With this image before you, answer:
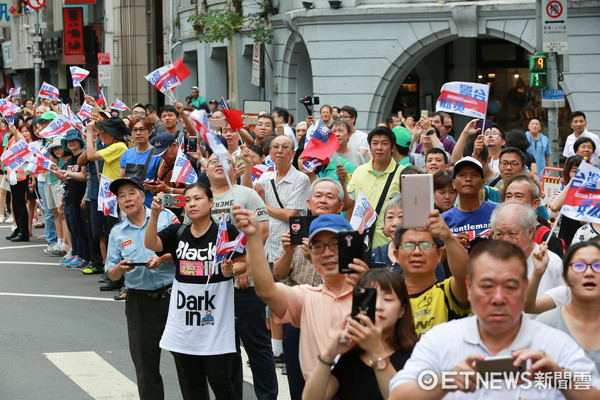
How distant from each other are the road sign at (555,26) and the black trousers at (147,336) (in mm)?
10409

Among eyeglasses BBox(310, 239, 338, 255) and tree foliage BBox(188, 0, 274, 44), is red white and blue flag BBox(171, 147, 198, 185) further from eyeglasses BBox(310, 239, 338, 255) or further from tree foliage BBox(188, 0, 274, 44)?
tree foliage BBox(188, 0, 274, 44)

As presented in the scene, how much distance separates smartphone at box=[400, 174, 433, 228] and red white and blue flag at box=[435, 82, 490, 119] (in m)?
5.04

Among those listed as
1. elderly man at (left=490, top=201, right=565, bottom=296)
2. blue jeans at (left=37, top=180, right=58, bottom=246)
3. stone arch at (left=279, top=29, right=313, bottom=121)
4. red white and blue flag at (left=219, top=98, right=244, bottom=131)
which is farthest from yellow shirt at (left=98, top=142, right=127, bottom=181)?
stone arch at (left=279, top=29, right=313, bottom=121)

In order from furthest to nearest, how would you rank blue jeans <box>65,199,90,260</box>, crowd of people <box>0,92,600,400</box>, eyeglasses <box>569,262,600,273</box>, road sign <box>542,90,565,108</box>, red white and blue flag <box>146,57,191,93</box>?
road sign <box>542,90,565,108</box>, blue jeans <box>65,199,90,260</box>, red white and blue flag <box>146,57,191,93</box>, eyeglasses <box>569,262,600,273</box>, crowd of people <box>0,92,600,400</box>

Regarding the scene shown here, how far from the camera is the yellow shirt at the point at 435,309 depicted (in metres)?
5.11

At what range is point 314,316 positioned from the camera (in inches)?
202

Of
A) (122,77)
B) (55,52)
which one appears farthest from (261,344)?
(55,52)

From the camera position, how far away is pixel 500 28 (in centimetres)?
2200

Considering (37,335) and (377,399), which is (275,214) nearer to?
(37,335)

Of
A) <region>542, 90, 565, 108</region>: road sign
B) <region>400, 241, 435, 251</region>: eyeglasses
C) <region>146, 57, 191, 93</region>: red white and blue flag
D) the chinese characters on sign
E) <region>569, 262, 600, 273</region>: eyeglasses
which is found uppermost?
the chinese characters on sign

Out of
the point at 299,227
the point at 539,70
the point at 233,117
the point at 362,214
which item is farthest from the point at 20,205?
the point at 299,227

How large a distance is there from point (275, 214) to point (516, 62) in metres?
17.6

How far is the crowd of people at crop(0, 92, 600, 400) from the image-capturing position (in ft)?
11.9

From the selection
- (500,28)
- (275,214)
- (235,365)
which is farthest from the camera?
(500,28)
